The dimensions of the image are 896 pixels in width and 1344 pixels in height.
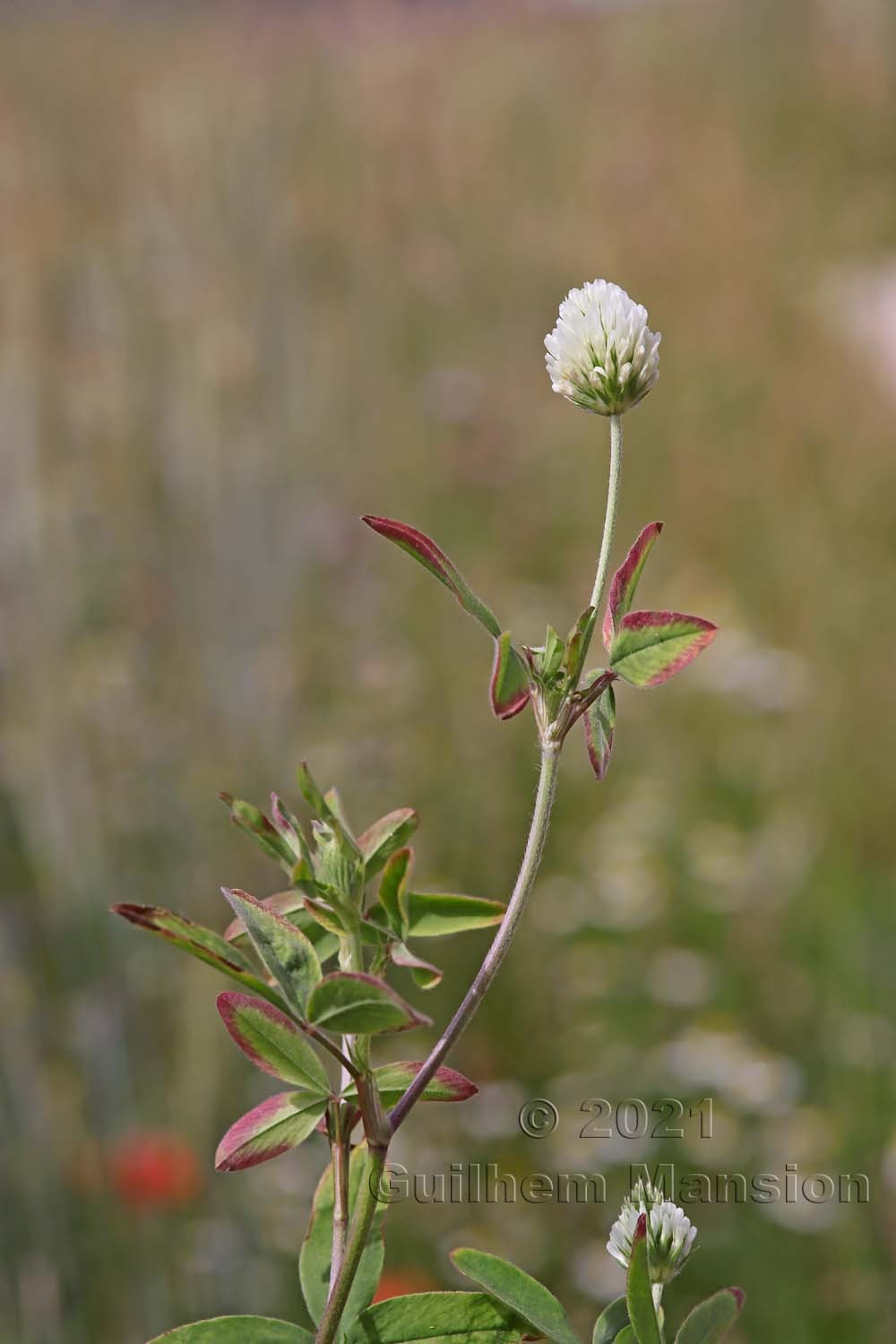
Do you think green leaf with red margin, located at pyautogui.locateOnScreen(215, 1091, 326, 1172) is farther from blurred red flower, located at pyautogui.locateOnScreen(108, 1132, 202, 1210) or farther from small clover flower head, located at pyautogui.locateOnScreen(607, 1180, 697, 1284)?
blurred red flower, located at pyautogui.locateOnScreen(108, 1132, 202, 1210)

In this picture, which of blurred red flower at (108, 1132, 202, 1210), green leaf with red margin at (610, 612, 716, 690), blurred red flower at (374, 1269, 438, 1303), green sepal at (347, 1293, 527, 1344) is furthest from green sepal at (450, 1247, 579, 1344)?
blurred red flower at (108, 1132, 202, 1210)

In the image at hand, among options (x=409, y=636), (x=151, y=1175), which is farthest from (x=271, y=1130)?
(x=409, y=636)

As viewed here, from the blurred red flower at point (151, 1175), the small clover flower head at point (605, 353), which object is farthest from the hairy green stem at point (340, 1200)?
the blurred red flower at point (151, 1175)

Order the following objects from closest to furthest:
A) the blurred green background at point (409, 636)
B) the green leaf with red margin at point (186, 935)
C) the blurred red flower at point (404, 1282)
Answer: the green leaf with red margin at point (186, 935), the blurred red flower at point (404, 1282), the blurred green background at point (409, 636)

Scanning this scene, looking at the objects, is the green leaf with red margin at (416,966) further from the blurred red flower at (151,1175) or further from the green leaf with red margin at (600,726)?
the blurred red flower at (151,1175)

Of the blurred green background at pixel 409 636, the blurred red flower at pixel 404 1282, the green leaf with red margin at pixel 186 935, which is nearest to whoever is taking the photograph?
the green leaf with red margin at pixel 186 935

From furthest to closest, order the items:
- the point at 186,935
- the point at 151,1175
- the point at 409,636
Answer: the point at 409,636 → the point at 151,1175 → the point at 186,935

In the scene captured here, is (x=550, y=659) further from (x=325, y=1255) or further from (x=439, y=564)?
(x=325, y=1255)

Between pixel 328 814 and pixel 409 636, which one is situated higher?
pixel 409 636
